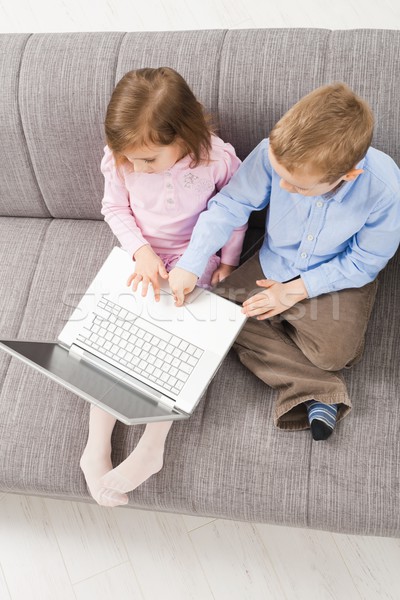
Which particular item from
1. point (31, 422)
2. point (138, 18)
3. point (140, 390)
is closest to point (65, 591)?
point (31, 422)

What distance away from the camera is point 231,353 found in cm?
127

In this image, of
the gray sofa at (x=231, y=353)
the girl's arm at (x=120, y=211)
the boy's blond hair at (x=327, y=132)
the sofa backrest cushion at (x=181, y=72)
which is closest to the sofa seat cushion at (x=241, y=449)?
the gray sofa at (x=231, y=353)

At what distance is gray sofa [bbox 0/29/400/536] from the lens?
1129 mm

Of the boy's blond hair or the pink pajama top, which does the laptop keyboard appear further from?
the boy's blond hair

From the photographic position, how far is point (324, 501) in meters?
1.13

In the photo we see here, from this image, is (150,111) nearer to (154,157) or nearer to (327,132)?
(154,157)

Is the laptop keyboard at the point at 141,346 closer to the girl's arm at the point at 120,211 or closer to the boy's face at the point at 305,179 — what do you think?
the girl's arm at the point at 120,211

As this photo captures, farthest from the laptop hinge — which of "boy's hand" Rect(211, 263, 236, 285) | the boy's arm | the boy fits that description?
the boy's arm

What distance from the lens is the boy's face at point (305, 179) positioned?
0.94 meters

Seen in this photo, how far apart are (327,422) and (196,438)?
0.86ft

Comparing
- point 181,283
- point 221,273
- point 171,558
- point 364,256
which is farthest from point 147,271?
point 171,558

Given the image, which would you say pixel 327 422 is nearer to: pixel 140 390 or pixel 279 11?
pixel 140 390

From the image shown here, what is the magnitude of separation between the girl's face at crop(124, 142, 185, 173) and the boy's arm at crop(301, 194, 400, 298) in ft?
1.11

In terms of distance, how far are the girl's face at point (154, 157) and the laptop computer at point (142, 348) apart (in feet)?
0.79
